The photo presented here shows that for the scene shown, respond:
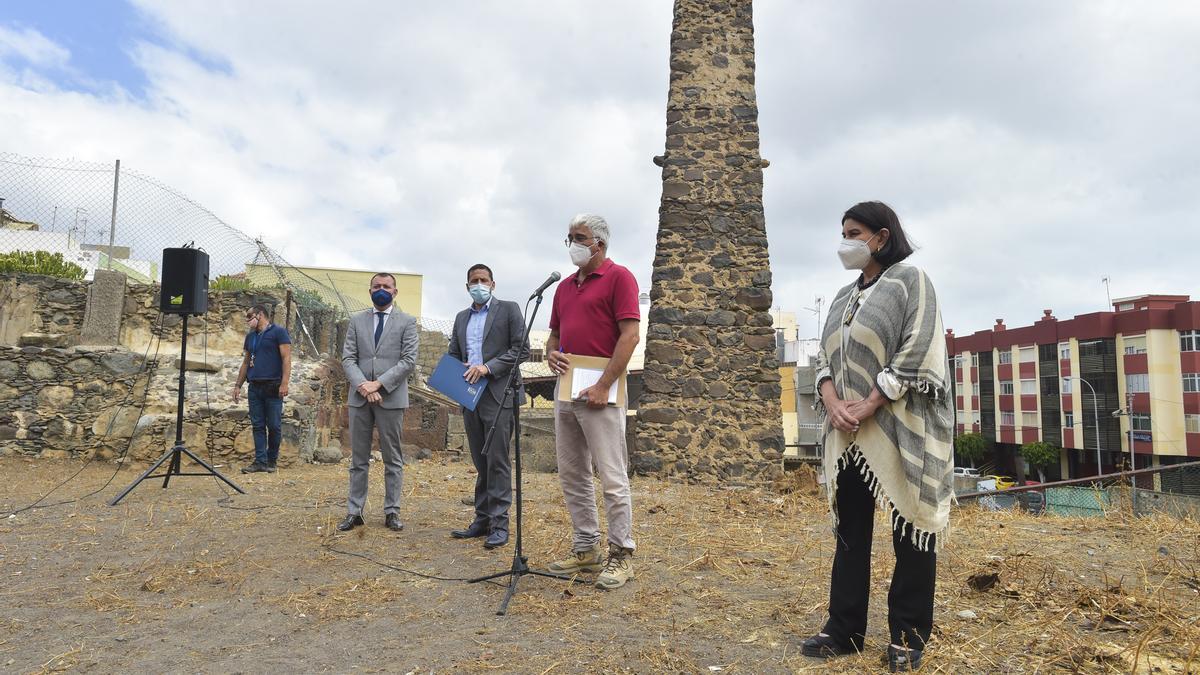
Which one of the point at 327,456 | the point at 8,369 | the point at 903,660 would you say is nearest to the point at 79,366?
the point at 8,369

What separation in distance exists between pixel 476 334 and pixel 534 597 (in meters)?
1.96

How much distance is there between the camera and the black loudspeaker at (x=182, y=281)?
684 cm

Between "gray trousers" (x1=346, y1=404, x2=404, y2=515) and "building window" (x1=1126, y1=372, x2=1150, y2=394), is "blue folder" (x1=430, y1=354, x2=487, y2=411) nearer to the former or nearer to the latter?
"gray trousers" (x1=346, y1=404, x2=404, y2=515)

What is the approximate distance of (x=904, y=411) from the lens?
273 cm

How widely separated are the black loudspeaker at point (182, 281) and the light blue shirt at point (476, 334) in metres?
3.32

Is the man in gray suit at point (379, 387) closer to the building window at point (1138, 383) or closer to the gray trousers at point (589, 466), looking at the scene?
the gray trousers at point (589, 466)

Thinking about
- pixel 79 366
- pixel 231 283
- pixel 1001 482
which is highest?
pixel 231 283

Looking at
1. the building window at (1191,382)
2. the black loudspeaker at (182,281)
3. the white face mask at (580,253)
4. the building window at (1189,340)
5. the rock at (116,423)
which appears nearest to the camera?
the white face mask at (580,253)

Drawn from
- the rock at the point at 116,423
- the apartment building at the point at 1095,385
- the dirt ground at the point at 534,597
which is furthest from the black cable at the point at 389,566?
the apartment building at the point at 1095,385

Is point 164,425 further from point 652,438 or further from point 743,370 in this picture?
point 743,370

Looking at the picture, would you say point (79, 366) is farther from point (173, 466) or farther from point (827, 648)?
point (827, 648)

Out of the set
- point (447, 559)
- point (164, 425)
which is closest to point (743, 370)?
point (447, 559)

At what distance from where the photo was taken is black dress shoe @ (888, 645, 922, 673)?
2.66 meters

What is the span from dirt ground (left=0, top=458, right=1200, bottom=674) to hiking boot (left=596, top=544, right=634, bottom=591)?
6cm
